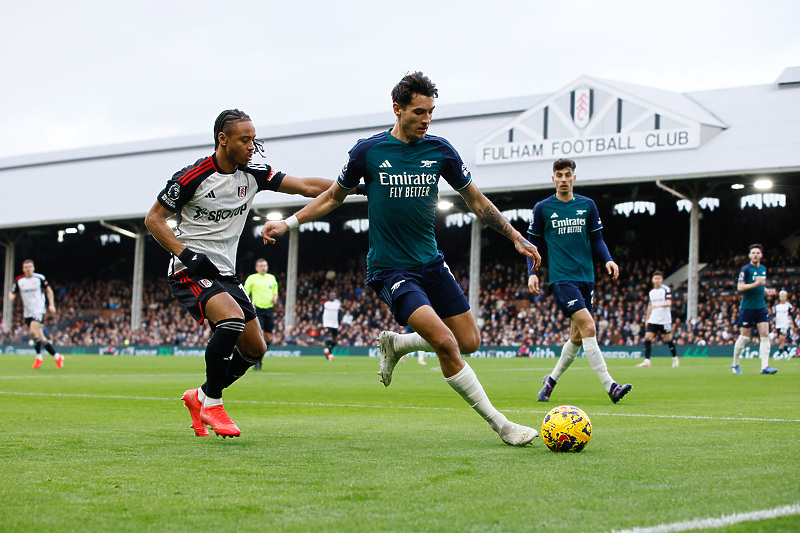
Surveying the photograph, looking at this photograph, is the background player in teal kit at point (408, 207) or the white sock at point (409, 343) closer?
the background player in teal kit at point (408, 207)

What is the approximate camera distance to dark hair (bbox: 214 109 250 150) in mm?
6219

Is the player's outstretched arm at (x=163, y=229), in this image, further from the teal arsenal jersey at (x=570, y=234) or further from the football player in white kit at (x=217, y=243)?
the teal arsenal jersey at (x=570, y=234)

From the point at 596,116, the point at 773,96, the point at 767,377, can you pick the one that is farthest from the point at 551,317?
the point at 767,377

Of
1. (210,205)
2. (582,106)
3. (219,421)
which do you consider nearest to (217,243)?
(210,205)

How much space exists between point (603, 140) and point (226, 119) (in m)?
26.8

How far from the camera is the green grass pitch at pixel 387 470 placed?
322cm

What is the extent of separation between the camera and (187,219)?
6.36 metres

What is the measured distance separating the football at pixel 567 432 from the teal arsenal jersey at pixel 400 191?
1.44m

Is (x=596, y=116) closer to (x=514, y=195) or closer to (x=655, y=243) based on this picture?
(x=514, y=195)

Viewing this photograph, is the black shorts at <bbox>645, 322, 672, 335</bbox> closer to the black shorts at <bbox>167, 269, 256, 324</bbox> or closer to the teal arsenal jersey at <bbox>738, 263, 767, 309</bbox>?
the teal arsenal jersey at <bbox>738, 263, 767, 309</bbox>

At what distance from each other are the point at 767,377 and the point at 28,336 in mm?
40904

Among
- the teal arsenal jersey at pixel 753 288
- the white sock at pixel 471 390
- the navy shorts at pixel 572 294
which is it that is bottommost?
the white sock at pixel 471 390

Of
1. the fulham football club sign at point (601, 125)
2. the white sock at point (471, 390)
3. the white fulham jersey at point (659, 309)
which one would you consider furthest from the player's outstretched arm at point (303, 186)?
the fulham football club sign at point (601, 125)

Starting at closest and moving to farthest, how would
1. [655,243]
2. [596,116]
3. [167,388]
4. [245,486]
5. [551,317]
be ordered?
1. [245,486]
2. [167,388]
3. [596,116]
4. [551,317]
5. [655,243]
